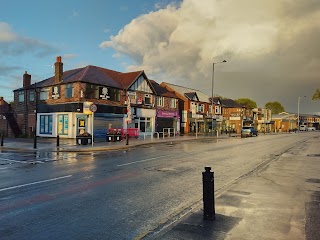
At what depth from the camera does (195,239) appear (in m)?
4.74

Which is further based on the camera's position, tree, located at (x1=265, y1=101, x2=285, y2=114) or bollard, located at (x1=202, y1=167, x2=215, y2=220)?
tree, located at (x1=265, y1=101, x2=285, y2=114)

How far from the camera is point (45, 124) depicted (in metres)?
36.6

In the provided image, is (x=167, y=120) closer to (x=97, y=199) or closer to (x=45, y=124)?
(x=45, y=124)

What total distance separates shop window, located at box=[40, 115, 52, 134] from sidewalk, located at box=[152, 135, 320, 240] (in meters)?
31.1

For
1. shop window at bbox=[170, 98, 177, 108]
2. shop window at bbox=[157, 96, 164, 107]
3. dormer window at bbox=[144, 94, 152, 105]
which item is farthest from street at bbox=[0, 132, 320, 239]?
shop window at bbox=[170, 98, 177, 108]

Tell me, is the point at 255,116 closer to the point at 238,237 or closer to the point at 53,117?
the point at 53,117

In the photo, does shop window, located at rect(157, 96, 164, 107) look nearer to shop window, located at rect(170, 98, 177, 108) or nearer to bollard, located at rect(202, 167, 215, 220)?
shop window, located at rect(170, 98, 177, 108)

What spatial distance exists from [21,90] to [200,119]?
112ft

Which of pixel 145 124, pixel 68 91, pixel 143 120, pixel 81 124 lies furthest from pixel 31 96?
pixel 145 124

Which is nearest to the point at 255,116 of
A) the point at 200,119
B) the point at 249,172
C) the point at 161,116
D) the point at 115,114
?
the point at 200,119

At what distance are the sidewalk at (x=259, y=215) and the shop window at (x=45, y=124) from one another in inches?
1225

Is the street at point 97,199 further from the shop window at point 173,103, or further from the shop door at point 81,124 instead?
the shop window at point 173,103

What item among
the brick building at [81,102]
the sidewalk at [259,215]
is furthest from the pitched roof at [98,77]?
the sidewalk at [259,215]

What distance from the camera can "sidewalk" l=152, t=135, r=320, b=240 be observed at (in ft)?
16.4
